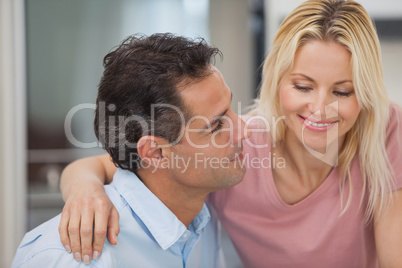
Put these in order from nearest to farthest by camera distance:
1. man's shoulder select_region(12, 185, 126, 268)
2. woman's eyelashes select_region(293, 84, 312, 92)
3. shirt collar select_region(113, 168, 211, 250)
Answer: man's shoulder select_region(12, 185, 126, 268)
shirt collar select_region(113, 168, 211, 250)
woman's eyelashes select_region(293, 84, 312, 92)

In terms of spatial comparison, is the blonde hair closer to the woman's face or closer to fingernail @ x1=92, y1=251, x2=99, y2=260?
the woman's face

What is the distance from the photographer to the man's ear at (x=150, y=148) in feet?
3.76

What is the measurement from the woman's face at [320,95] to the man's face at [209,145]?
162 mm

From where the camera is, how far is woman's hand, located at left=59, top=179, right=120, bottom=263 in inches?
36.8

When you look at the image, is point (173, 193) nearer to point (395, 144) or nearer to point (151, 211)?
point (151, 211)

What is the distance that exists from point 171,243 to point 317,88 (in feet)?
1.75

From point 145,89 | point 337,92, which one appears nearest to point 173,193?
point 145,89

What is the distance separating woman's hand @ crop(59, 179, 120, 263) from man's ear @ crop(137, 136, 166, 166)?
150 mm

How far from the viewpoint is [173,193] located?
1183mm

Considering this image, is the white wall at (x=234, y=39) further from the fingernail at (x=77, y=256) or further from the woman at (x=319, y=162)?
the fingernail at (x=77, y=256)

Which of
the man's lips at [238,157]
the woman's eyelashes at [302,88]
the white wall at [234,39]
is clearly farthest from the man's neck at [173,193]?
the white wall at [234,39]

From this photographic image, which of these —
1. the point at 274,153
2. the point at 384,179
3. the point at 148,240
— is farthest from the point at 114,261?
the point at 384,179

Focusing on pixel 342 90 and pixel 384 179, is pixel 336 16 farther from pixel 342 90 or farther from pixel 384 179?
pixel 384 179

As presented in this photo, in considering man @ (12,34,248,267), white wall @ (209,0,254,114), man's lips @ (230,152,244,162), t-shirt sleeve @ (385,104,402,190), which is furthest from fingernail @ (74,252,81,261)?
white wall @ (209,0,254,114)
